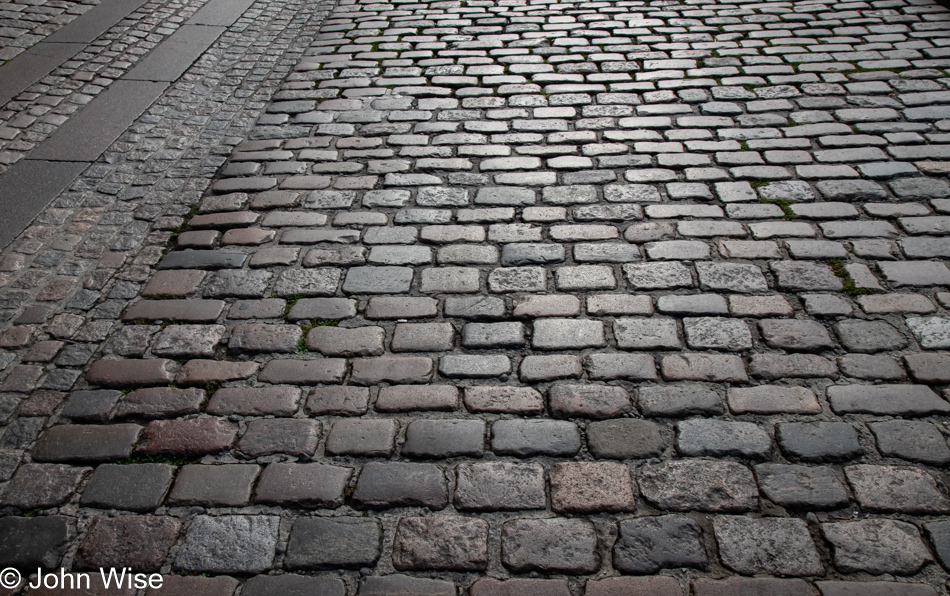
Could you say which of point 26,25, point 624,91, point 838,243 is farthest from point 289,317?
point 26,25

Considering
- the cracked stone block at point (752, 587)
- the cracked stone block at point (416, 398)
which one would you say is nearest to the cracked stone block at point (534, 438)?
the cracked stone block at point (416, 398)

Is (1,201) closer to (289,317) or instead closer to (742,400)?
(289,317)

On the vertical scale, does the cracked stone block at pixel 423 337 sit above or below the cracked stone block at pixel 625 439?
above

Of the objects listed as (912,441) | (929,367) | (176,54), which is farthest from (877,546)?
(176,54)

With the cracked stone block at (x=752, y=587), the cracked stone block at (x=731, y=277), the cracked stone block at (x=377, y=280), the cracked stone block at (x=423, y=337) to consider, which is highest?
the cracked stone block at (x=731, y=277)

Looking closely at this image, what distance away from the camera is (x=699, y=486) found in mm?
2039

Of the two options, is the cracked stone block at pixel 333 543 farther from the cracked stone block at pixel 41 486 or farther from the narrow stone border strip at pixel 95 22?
the narrow stone border strip at pixel 95 22

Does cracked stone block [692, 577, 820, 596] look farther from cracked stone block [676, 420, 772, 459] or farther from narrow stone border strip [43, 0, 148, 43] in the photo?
narrow stone border strip [43, 0, 148, 43]

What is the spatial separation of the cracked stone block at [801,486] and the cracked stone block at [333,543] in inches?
46.1

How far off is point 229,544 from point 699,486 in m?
1.39

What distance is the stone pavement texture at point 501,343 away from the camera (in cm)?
192

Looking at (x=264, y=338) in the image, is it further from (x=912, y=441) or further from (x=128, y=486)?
(x=912, y=441)

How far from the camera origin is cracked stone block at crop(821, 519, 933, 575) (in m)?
1.81

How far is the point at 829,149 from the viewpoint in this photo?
376cm
